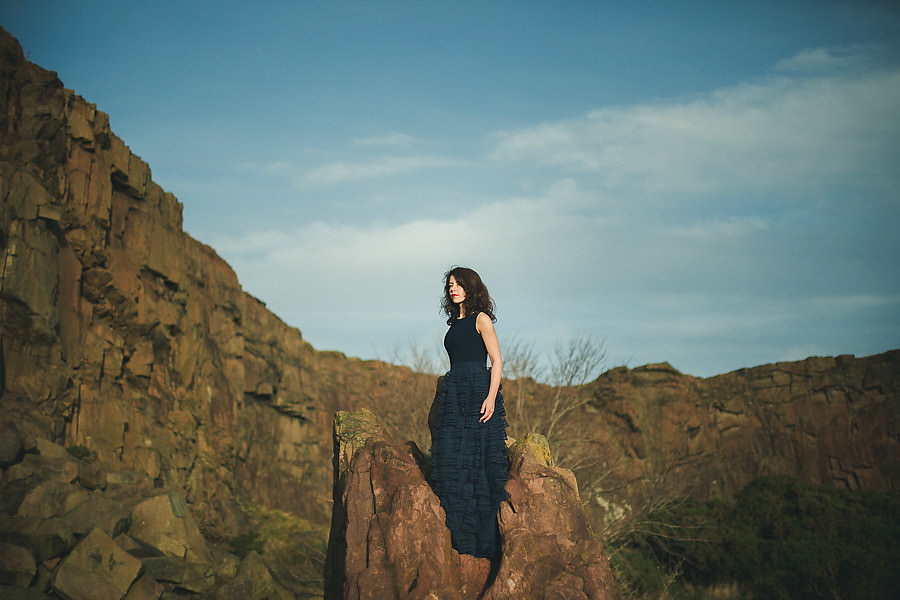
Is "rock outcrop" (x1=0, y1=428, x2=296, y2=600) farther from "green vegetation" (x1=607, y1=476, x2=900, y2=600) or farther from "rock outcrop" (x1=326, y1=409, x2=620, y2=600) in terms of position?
"green vegetation" (x1=607, y1=476, x2=900, y2=600)

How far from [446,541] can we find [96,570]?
8.87 m

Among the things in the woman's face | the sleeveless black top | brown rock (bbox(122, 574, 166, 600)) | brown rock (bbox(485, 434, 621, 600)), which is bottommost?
brown rock (bbox(122, 574, 166, 600))

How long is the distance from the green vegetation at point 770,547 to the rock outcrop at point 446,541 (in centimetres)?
1316

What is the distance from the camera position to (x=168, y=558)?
14.3 m

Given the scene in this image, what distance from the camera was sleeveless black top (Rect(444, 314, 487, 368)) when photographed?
6480 mm

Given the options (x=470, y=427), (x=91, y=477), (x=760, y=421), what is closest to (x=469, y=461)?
(x=470, y=427)

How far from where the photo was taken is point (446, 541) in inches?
237

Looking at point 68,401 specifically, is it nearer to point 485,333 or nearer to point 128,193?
point 128,193

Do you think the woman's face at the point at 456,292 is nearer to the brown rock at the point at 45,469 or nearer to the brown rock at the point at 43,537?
the brown rock at the point at 43,537

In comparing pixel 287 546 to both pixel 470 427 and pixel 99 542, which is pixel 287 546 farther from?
pixel 470 427

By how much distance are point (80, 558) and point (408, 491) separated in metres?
8.65

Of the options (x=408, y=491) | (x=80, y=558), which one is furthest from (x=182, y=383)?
(x=408, y=491)

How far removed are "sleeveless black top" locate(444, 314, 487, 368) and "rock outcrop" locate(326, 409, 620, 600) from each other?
90 centimetres

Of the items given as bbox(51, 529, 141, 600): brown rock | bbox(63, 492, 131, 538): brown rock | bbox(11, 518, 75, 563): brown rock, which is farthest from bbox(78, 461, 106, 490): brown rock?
bbox(51, 529, 141, 600): brown rock
